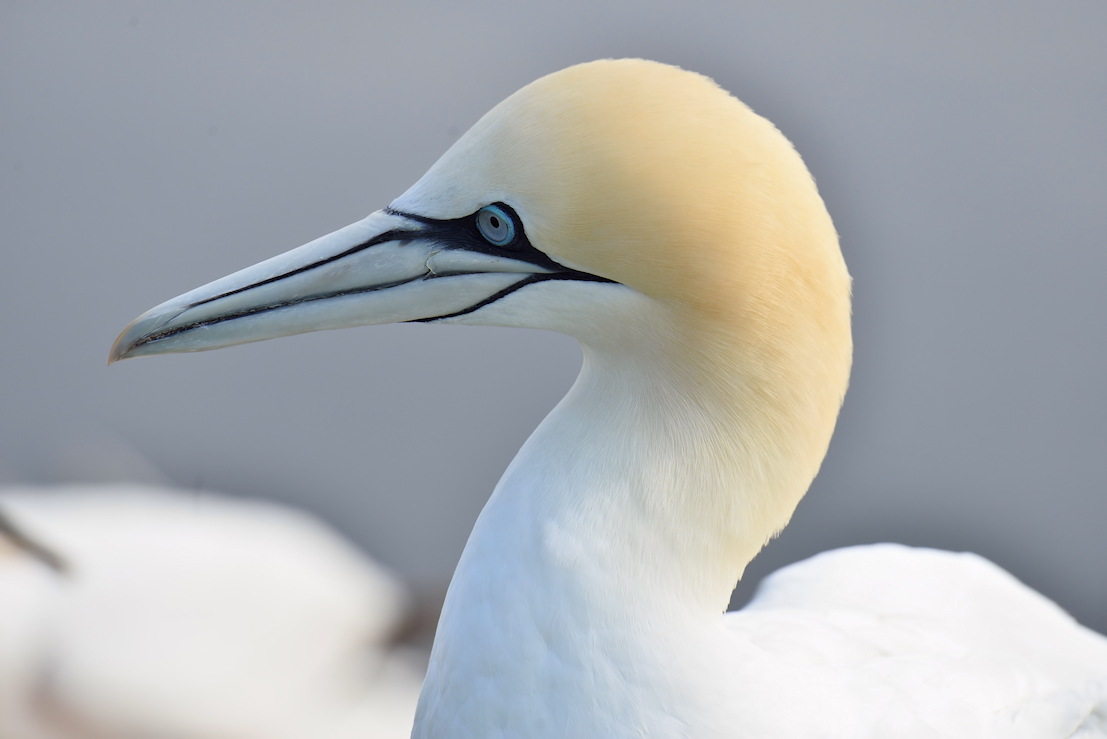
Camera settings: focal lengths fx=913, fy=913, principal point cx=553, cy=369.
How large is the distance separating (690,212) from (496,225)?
21 centimetres

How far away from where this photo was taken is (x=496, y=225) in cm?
99

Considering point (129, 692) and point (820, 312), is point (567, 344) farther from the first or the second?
point (820, 312)

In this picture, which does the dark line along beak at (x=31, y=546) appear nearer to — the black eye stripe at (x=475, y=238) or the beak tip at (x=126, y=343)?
the beak tip at (x=126, y=343)

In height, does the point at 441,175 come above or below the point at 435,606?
above

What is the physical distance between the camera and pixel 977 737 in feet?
3.96

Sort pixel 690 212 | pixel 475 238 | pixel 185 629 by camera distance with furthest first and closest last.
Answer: pixel 185 629, pixel 475 238, pixel 690 212

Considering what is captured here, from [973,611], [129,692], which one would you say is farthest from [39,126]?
[973,611]

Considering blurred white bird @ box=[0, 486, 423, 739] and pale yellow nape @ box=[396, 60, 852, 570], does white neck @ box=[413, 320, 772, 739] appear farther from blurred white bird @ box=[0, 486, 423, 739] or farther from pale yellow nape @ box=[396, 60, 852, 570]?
blurred white bird @ box=[0, 486, 423, 739]

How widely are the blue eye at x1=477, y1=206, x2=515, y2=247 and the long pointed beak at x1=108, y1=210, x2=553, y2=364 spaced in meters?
0.06

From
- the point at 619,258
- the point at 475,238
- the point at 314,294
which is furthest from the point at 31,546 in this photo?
the point at 619,258

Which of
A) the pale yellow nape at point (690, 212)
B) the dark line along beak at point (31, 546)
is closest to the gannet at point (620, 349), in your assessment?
the pale yellow nape at point (690, 212)

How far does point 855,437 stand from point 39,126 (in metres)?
2.79

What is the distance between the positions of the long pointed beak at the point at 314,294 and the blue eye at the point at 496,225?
57 mm

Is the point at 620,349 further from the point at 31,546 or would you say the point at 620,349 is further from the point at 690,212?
the point at 31,546
